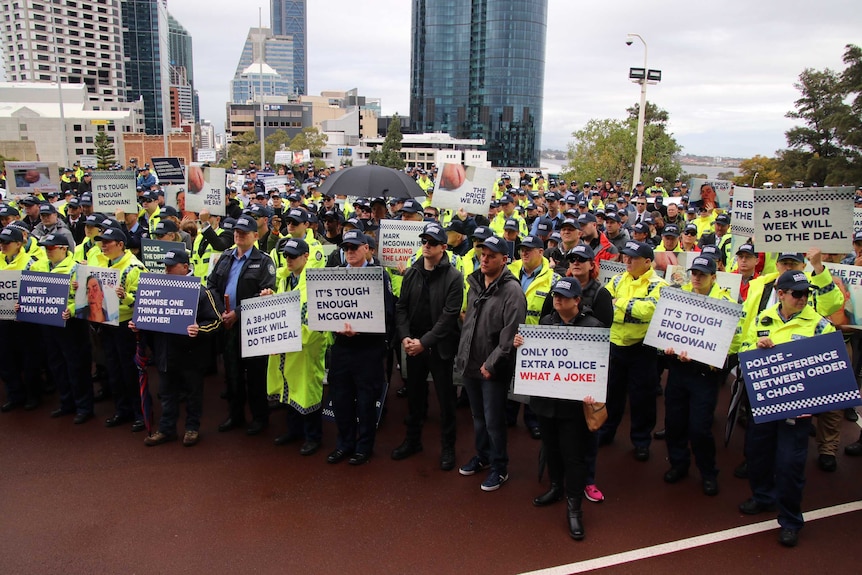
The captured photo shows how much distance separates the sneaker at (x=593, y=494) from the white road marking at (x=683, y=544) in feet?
Answer: 2.33

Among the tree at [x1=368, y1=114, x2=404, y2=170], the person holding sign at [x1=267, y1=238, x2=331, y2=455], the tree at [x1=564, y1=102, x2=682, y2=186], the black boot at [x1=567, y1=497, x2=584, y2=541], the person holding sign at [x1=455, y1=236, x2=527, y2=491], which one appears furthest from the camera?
the tree at [x1=368, y1=114, x2=404, y2=170]

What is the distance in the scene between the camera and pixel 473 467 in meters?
6.14

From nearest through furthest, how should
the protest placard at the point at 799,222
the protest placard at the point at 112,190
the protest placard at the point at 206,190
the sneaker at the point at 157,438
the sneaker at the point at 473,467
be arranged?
the sneaker at the point at 473,467 → the protest placard at the point at 799,222 → the sneaker at the point at 157,438 → the protest placard at the point at 112,190 → the protest placard at the point at 206,190

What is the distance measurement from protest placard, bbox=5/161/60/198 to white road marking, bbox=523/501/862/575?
631 inches

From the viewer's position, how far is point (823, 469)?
6.29 metres

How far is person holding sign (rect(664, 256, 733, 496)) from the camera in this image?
18.3 feet

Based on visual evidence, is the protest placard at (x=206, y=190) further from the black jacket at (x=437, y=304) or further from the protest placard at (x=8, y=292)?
the black jacket at (x=437, y=304)

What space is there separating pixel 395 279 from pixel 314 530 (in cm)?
337

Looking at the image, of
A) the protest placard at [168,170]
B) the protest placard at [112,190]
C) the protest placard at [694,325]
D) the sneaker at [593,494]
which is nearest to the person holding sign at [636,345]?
the protest placard at [694,325]

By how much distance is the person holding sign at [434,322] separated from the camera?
5914mm

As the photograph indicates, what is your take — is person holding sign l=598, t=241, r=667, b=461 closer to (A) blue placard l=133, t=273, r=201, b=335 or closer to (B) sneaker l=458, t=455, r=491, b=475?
(B) sneaker l=458, t=455, r=491, b=475

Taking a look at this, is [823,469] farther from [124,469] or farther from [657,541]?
[124,469]

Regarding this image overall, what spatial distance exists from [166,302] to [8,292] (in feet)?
7.28

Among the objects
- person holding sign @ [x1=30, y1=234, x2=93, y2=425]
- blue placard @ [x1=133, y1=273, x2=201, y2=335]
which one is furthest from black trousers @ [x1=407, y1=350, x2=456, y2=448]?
person holding sign @ [x1=30, y1=234, x2=93, y2=425]
